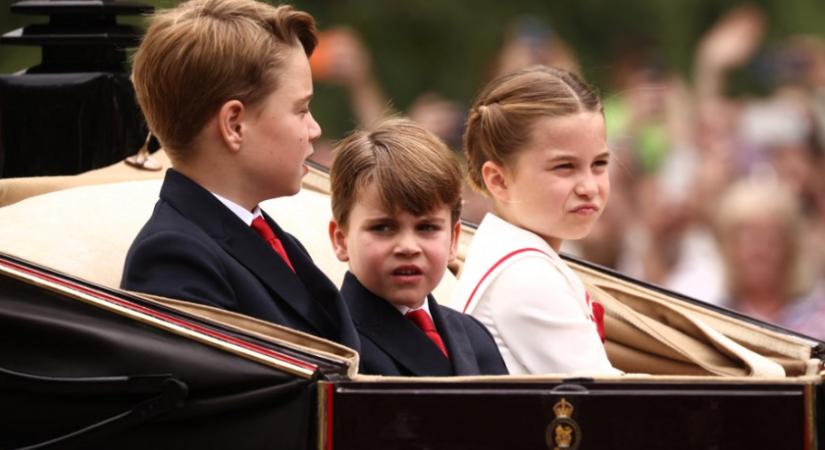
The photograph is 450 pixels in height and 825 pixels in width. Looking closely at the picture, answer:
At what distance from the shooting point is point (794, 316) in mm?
6027

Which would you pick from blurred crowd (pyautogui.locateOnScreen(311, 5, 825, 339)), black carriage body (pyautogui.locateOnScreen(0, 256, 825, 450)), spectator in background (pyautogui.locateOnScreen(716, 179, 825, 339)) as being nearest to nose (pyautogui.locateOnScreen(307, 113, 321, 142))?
black carriage body (pyautogui.locateOnScreen(0, 256, 825, 450))

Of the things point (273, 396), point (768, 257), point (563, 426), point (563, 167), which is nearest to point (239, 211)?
point (273, 396)

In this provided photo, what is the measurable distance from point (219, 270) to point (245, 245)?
105mm

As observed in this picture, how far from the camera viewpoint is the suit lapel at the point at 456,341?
9.58ft

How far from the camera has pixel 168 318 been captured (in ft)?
8.17

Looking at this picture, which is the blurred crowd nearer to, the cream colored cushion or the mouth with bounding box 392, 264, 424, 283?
the cream colored cushion

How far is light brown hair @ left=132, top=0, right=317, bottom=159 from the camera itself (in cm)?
283

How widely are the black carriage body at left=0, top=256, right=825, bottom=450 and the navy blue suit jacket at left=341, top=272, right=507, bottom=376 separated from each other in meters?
0.40

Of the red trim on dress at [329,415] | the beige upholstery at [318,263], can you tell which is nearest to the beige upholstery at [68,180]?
the beige upholstery at [318,263]

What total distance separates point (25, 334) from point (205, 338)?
26cm

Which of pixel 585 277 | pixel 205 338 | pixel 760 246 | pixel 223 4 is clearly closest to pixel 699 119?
pixel 760 246

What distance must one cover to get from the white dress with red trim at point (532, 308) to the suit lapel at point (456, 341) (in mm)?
120

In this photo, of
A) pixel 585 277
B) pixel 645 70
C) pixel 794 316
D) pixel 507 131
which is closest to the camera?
pixel 507 131

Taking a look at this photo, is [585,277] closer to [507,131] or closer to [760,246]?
[507,131]
